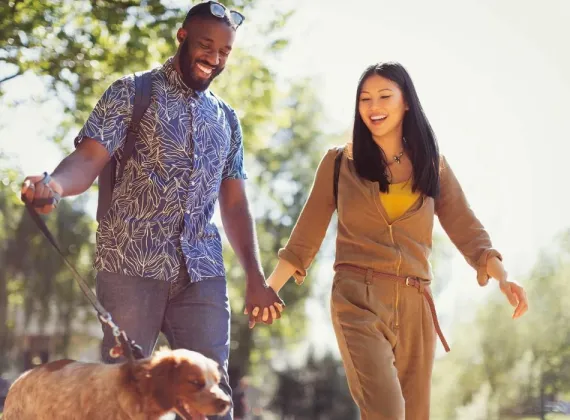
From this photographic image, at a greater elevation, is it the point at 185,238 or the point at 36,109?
the point at 36,109

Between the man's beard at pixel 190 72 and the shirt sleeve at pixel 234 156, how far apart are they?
1.31 ft

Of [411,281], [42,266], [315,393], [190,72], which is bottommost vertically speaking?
[315,393]

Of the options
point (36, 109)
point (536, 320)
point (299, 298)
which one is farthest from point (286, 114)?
point (536, 320)

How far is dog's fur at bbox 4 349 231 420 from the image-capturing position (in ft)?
13.9

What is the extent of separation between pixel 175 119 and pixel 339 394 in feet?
114

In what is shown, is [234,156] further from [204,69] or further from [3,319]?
[3,319]

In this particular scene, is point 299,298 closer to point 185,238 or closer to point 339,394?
point 339,394

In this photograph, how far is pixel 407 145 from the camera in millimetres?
6199

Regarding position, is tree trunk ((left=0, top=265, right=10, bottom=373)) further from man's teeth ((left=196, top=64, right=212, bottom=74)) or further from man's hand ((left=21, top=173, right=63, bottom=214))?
man's hand ((left=21, top=173, right=63, bottom=214))

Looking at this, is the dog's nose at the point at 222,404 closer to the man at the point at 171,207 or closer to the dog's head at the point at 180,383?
the dog's head at the point at 180,383

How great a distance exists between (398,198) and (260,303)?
1.12 m

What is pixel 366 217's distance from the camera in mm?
5969

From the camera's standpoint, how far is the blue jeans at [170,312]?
5102mm

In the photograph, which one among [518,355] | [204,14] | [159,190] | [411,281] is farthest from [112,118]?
[518,355]
